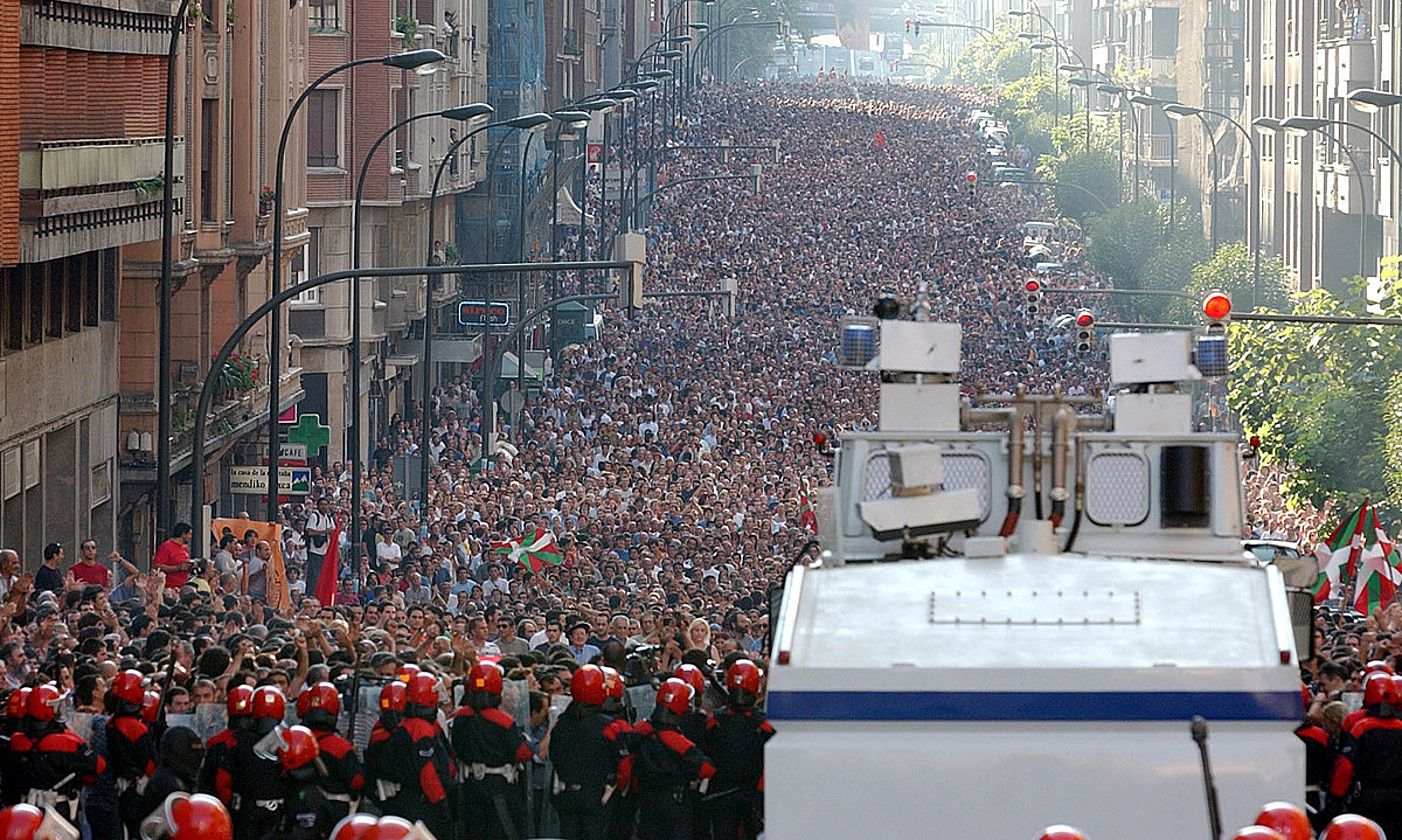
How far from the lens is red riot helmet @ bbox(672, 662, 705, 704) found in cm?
1452

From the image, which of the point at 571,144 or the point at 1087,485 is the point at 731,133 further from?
the point at 1087,485

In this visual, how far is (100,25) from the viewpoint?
105ft

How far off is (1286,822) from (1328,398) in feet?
114

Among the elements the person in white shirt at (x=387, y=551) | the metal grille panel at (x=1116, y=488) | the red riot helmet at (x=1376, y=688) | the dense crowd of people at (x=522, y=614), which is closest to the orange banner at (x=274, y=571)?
the dense crowd of people at (x=522, y=614)

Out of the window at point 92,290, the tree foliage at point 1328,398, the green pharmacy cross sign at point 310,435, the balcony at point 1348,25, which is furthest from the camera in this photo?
the balcony at point 1348,25

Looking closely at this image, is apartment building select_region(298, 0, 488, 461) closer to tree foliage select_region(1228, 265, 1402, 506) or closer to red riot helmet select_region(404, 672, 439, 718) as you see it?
tree foliage select_region(1228, 265, 1402, 506)

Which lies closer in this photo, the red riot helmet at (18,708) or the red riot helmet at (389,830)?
the red riot helmet at (389,830)

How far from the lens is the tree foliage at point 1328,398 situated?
41.2 metres

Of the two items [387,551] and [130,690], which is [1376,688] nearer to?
[130,690]

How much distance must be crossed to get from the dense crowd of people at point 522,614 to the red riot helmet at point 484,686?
0.6 inches

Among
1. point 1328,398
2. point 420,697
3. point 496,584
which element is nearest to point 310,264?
point 1328,398

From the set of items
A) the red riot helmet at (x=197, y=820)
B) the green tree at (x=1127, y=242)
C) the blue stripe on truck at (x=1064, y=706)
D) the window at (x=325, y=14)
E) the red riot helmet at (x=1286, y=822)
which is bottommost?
the red riot helmet at (x=197, y=820)

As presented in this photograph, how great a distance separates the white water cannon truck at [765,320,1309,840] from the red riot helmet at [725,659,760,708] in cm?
175

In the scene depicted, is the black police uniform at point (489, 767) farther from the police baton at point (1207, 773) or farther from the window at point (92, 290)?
the window at point (92, 290)
